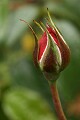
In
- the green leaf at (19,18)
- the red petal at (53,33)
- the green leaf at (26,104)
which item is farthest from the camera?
the green leaf at (19,18)

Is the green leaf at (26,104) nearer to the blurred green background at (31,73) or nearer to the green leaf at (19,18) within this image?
the blurred green background at (31,73)

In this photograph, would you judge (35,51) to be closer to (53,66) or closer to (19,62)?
(53,66)

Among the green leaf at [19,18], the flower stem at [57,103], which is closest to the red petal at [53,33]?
the flower stem at [57,103]

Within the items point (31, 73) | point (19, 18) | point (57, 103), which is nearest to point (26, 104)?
point (31, 73)

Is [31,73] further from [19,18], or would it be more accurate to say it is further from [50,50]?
[50,50]

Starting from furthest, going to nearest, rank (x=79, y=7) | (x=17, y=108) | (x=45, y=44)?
(x=79, y=7) < (x=17, y=108) < (x=45, y=44)

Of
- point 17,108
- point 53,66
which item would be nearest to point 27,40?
point 17,108

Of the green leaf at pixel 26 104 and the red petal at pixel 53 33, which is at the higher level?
the red petal at pixel 53 33
